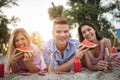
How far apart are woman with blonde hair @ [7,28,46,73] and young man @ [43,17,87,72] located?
92 mm

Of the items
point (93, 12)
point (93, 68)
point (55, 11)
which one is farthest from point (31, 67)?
point (93, 12)

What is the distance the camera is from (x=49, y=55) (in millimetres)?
2314

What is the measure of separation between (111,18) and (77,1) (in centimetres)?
48

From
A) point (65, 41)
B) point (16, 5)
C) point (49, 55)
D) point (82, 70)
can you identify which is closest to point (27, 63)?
point (49, 55)

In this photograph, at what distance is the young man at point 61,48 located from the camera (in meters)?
2.26

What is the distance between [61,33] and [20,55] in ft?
1.19

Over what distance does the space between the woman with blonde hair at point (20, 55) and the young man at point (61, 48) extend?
0.30 ft

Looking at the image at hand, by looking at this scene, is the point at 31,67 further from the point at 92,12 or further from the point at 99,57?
the point at 92,12

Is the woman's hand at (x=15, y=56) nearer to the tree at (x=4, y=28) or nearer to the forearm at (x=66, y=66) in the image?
the forearm at (x=66, y=66)

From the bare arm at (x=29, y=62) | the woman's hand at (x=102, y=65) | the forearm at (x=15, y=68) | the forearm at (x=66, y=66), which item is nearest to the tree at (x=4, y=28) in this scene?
the forearm at (x=15, y=68)

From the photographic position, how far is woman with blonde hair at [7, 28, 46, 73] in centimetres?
219

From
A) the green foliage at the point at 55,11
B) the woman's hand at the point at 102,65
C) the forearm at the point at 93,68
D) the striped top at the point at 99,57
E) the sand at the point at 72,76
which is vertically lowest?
the sand at the point at 72,76

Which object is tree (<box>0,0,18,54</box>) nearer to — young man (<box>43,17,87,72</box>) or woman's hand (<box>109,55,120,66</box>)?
young man (<box>43,17,87,72</box>)

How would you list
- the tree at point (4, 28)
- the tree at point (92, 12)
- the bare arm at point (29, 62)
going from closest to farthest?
the bare arm at point (29, 62), the tree at point (92, 12), the tree at point (4, 28)
